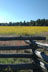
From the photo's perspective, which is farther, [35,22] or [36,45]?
[35,22]

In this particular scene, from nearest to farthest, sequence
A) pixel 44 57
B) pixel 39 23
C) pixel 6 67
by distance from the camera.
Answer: pixel 44 57, pixel 6 67, pixel 39 23

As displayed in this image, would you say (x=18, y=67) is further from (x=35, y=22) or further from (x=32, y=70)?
(x=35, y=22)

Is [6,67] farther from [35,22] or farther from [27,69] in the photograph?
[35,22]

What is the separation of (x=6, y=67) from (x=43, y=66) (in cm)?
128

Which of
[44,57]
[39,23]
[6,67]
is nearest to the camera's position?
[44,57]

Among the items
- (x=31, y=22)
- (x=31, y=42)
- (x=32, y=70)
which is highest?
(x=31, y=42)

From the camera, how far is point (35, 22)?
11312 centimetres

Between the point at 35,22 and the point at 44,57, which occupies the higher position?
the point at 44,57

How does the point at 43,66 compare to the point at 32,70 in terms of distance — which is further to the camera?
the point at 32,70

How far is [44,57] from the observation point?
19.2 feet

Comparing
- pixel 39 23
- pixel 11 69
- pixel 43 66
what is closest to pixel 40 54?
pixel 43 66

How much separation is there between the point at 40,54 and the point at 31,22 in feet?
359

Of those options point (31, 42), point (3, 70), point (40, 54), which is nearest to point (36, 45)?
point (31, 42)

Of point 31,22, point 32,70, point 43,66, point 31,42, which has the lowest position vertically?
point 31,22
